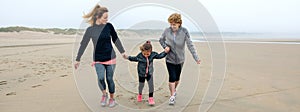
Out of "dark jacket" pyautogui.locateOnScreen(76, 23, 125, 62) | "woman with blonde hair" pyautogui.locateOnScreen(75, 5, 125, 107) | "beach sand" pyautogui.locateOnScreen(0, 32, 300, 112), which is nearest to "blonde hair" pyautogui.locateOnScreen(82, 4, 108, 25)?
"woman with blonde hair" pyautogui.locateOnScreen(75, 5, 125, 107)

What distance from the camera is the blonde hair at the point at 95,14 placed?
4281 mm

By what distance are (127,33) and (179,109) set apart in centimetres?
181

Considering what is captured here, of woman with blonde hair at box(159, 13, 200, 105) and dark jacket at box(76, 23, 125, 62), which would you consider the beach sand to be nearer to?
woman with blonde hair at box(159, 13, 200, 105)

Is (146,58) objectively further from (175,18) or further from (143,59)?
(175,18)

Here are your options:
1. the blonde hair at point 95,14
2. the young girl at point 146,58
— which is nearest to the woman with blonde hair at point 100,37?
the blonde hair at point 95,14

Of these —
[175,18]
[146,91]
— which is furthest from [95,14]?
[146,91]

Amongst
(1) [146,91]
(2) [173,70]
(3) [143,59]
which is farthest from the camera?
(1) [146,91]

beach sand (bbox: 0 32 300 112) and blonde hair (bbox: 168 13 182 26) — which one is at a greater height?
blonde hair (bbox: 168 13 182 26)

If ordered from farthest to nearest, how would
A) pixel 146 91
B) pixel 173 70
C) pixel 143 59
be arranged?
pixel 146 91 → pixel 173 70 → pixel 143 59

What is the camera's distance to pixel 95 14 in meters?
4.34

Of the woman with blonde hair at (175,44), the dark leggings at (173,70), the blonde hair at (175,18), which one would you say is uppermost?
the blonde hair at (175,18)

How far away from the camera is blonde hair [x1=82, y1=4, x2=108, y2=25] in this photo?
169 inches

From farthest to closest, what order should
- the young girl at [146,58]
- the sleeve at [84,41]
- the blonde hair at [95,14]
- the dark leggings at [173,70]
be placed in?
the dark leggings at [173,70] → the young girl at [146,58] → the sleeve at [84,41] → the blonde hair at [95,14]

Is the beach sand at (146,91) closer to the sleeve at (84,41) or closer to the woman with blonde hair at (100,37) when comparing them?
the woman with blonde hair at (100,37)
